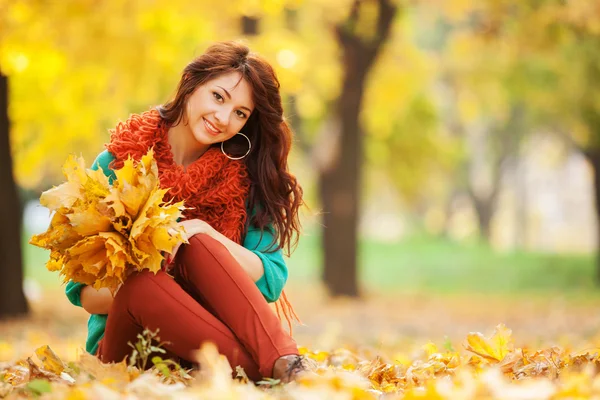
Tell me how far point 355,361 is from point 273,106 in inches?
47.5

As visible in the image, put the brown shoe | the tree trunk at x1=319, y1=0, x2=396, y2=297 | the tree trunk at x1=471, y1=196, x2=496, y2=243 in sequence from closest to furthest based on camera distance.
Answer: the brown shoe < the tree trunk at x1=319, y1=0, x2=396, y2=297 < the tree trunk at x1=471, y1=196, x2=496, y2=243

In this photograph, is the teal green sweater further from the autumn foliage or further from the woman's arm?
the autumn foliage

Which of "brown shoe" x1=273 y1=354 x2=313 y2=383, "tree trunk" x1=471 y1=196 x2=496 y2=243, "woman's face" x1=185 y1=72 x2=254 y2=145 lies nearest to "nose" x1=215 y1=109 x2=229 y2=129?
"woman's face" x1=185 y1=72 x2=254 y2=145

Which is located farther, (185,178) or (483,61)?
(483,61)

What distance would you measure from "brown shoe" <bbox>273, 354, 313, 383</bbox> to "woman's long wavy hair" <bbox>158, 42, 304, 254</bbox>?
80 cm

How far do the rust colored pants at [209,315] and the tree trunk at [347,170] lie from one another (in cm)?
878

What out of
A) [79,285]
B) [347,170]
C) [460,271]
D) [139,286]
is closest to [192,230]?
[139,286]

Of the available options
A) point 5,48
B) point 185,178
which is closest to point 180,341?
point 185,178

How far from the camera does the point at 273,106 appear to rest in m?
3.63

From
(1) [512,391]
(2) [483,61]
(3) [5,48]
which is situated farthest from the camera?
(2) [483,61]

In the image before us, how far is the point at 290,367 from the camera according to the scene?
267 centimetres

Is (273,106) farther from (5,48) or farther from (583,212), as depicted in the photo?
(583,212)

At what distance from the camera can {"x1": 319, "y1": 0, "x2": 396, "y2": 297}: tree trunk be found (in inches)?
450

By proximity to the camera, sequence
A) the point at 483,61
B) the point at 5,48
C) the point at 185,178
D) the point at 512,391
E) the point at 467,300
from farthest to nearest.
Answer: the point at 483,61, the point at 467,300, the point at 5,48, the point at 185,178, the point at 512,391
